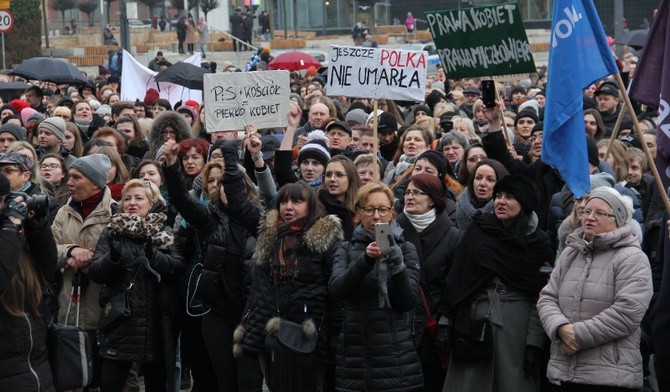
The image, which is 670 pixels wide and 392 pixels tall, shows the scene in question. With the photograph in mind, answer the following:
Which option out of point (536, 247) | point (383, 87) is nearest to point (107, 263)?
point (536, 247)

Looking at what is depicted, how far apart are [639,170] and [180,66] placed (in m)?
9.97

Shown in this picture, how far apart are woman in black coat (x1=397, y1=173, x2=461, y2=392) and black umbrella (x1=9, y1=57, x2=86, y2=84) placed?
13.8 metres

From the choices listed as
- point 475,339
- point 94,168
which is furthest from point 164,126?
point 475,339

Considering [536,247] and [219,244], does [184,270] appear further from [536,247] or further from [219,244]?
[536,247]

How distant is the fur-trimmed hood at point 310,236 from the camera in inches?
296

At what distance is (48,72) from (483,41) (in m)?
13.0

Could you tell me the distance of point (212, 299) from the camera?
833 centimetres

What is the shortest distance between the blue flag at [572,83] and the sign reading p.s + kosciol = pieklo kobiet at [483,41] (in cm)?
189

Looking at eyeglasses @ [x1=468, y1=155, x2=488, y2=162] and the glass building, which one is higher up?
the glass building

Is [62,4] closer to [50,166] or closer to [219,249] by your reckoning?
[50,166]

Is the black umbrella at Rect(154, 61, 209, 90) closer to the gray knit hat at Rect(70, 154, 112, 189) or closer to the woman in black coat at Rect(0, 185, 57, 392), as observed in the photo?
the gray knit hat at Rect(70, 154, 112, 189)

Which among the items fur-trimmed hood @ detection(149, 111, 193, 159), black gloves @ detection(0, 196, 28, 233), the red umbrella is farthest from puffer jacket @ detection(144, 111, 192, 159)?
the red umbrella

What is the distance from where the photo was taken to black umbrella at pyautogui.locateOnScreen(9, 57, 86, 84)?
68.4 ft

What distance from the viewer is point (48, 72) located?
69.1 ft
